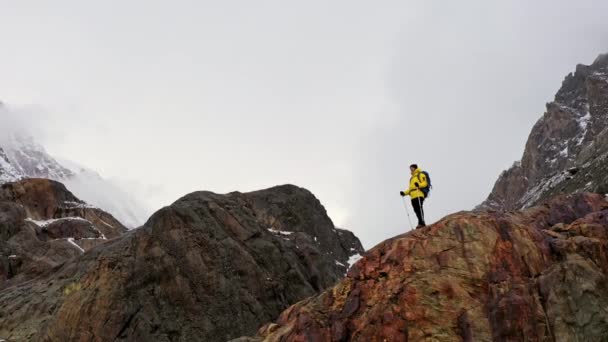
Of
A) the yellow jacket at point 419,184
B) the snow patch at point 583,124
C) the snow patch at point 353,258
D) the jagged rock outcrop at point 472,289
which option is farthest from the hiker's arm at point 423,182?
the snow patch at point 583,124

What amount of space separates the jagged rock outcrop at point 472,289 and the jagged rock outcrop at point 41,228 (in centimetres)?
3351

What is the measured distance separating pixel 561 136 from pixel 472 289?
161 metres

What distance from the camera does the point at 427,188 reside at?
25.6m

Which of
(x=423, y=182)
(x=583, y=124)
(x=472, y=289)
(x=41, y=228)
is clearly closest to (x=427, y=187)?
(x=423, y=182)

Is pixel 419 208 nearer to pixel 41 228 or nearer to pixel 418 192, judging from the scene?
pixel 418 192

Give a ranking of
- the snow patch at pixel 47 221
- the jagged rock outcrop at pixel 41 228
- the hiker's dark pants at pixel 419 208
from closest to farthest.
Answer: the hiker's dark pants at pixel 419 208 → the jagged rock outcrop at pixel 41 228 → the snow patch at pixel 47 221

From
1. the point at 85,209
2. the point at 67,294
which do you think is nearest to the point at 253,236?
the point at 67,294

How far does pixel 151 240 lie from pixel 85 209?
44129mm

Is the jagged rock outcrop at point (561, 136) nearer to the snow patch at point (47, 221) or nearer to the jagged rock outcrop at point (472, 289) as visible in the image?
the snow patch at point (47, 221)

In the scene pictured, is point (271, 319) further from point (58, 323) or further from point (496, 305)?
point (496, 305)

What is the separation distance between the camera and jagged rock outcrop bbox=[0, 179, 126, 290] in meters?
56.2

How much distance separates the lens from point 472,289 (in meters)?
20.8

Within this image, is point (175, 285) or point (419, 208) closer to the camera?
point (419, 208)

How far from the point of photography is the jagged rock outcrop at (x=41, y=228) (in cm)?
5616
